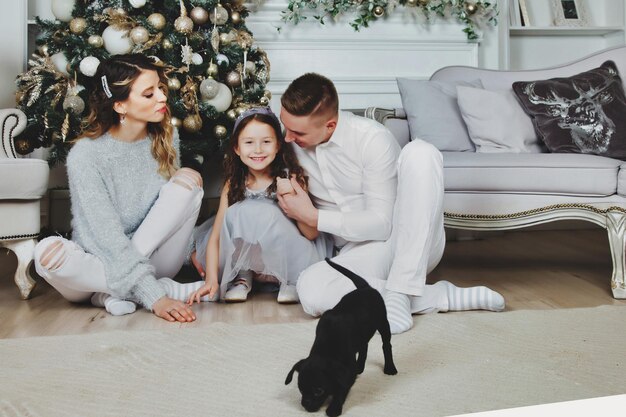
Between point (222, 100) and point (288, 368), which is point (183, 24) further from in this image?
point (288, 368)

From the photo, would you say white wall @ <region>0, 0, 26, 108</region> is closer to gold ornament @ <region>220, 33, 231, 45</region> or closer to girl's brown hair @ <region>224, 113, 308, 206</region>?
gold ornament @ <region>220, 33, 231, 45</region>

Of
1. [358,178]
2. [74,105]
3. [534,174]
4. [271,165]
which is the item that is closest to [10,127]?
[74,105]

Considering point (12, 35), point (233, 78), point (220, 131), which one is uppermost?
point (12, 35)

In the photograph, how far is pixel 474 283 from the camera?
2.70 m

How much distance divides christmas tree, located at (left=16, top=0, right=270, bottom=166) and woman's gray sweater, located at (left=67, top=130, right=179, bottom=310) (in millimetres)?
671

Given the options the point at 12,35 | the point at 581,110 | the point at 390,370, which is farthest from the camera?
the point at 12,35

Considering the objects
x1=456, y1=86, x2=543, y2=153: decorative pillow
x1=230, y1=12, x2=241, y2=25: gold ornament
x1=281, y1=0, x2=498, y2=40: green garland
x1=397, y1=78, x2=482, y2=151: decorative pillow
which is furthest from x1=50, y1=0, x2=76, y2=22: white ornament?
x1=456, y1=86, x2=543, y2=153: decorative pillow

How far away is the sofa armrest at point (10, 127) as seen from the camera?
2.72 metres

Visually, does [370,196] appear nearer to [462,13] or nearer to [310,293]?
[310,293]

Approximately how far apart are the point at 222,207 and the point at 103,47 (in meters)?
1.12

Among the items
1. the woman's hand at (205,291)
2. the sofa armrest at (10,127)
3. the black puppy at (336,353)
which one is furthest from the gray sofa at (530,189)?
the sofa armrest at (10,127)

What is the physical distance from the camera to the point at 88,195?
2236mm

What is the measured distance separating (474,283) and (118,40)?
1.72 metres

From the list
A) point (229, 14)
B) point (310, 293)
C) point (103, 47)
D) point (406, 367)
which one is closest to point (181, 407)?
point (406, 367)
